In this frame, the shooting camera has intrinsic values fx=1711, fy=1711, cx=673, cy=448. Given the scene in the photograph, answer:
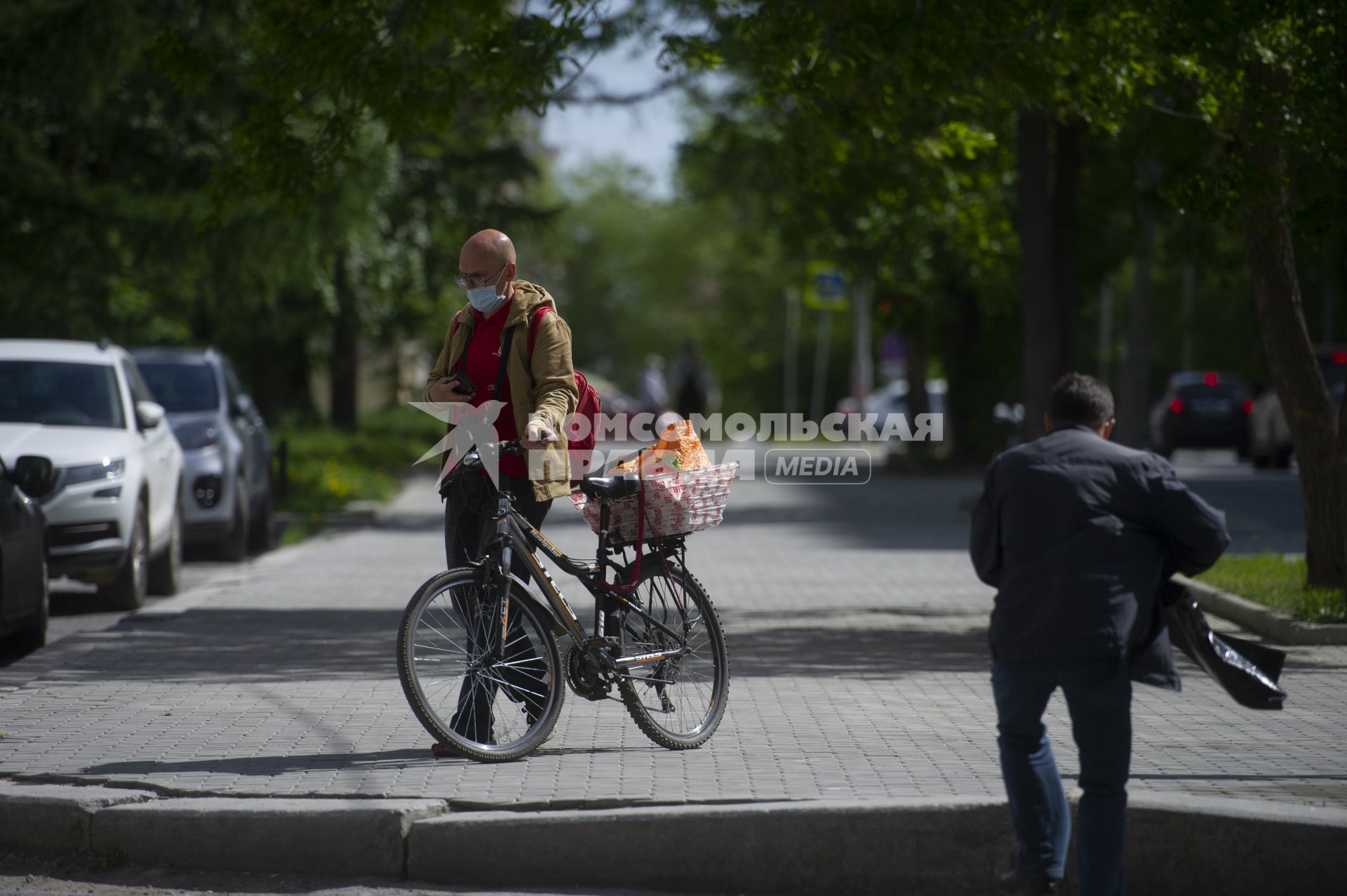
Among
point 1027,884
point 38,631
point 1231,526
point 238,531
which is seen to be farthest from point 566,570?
point 1231,526

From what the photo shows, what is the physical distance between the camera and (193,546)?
1579 cm

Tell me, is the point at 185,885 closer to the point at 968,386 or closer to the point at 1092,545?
the point at 1092,545

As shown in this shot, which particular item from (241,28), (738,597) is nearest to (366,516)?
(241,28)

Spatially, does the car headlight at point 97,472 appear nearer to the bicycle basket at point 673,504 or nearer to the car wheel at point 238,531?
the car wheel at point 238,531

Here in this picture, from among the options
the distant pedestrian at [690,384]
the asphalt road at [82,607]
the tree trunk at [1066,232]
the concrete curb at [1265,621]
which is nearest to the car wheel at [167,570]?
the asphalt road at [82,607]

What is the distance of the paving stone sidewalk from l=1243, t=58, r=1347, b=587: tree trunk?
1.27 metres

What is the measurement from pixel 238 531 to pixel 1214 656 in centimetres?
1109

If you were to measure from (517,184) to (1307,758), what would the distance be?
1047 inches

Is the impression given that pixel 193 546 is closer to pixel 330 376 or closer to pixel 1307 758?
pixel 1307 758

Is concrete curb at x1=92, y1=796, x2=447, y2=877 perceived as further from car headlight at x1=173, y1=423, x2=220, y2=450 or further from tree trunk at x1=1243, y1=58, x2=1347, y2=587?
car headlight at x1=173, y1=423, x2=220, y2=450

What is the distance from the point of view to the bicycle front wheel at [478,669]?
5879mm

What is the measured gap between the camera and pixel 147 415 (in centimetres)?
1148

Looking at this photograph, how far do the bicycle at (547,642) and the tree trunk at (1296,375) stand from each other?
17.5 ft

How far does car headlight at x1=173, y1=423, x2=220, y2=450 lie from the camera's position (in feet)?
45.3
